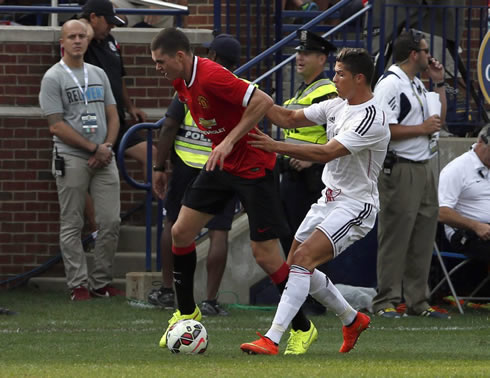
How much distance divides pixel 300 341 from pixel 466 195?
12.7 feet

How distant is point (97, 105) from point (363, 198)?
4231 millimetres

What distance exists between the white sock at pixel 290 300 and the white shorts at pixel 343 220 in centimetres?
31

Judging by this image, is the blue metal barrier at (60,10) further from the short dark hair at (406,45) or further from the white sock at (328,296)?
the white sock at (328,296)

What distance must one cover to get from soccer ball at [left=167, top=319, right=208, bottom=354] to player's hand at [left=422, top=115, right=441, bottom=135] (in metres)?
3.49

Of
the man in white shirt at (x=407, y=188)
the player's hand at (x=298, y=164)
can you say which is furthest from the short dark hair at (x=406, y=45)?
the player's hand at (x=298, y=164)

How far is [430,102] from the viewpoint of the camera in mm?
10555

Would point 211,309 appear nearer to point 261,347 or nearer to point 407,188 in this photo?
point 407,188

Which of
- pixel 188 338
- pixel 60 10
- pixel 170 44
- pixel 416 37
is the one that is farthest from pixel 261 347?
pixel 60 10

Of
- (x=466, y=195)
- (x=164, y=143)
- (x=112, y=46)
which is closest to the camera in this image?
(x=164, y=143)

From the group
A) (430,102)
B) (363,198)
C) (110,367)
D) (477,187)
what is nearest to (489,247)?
(477,187)

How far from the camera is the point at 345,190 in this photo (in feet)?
25.9

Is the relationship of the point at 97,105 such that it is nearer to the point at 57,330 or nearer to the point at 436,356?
the point at 57,330

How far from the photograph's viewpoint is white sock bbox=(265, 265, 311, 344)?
7445 mm

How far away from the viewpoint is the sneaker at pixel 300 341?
7.81 meters
